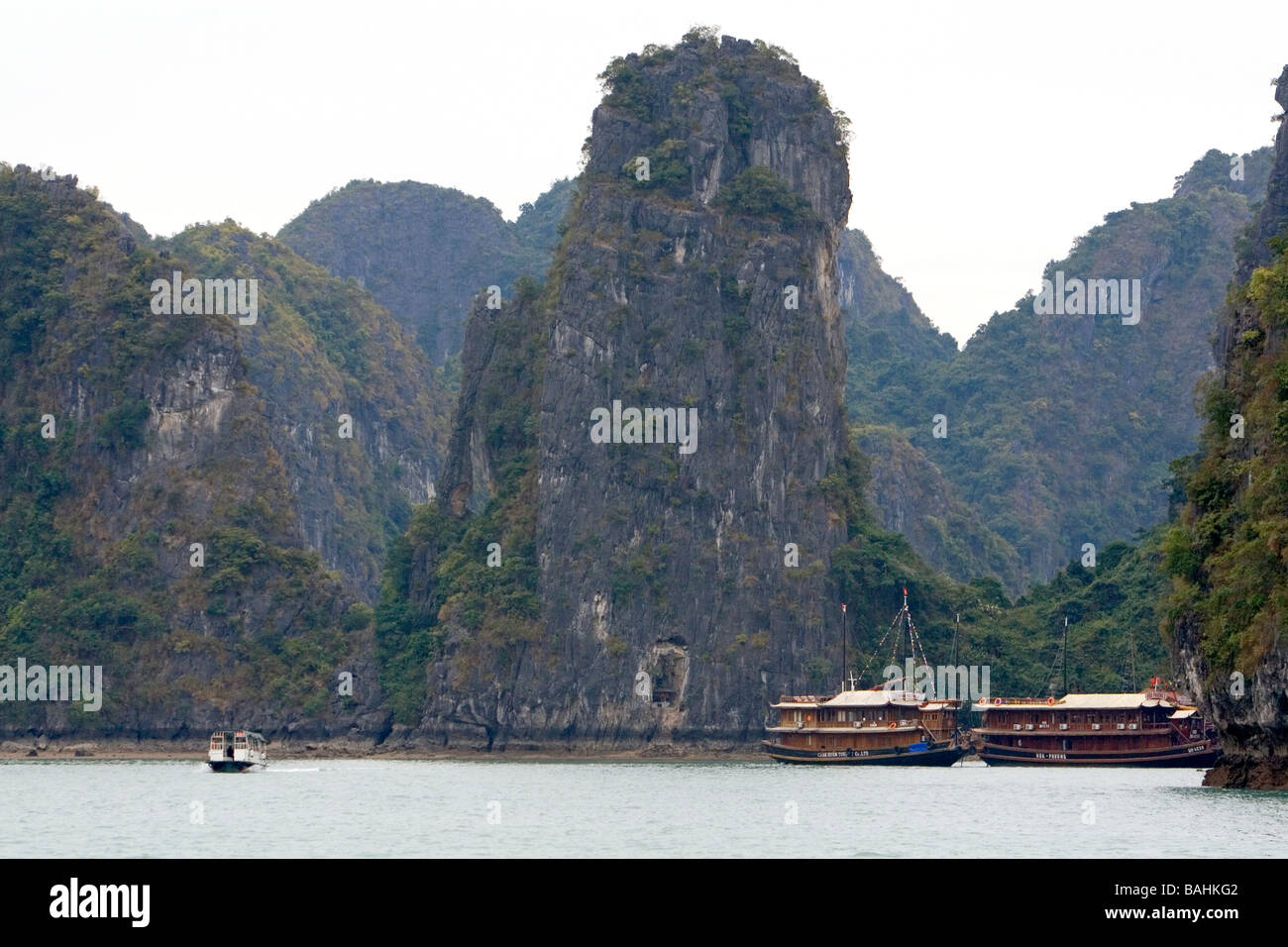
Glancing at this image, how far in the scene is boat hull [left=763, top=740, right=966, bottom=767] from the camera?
90438 mm

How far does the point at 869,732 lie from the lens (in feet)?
297

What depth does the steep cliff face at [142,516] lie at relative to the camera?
367 ft

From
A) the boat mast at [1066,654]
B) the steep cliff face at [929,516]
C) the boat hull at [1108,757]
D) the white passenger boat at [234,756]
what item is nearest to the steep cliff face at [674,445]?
the boat mast at [1066,654]

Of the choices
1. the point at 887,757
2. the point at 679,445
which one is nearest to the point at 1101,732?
the point at 887,757

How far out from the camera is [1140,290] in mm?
196625

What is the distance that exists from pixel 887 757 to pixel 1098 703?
9027 millimetres

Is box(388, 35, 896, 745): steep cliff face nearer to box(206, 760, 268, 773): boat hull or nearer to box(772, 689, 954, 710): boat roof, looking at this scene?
box(772, 689, 954, 710): boat roof

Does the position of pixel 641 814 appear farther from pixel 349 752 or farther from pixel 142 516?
pixel 142 516

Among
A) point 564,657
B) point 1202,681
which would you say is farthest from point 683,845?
point 564,657

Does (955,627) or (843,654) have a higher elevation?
(955,627)

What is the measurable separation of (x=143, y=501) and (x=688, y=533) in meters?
29.8

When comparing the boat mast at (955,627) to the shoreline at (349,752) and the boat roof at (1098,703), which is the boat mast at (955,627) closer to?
the shoreline at (349,752)

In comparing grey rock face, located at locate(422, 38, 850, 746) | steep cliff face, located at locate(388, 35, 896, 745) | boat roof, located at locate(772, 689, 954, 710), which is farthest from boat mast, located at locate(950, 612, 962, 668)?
boat roof, located at locate(772, 689, 954, 710)
